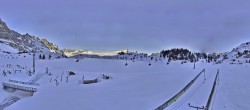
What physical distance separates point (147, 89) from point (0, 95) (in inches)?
518

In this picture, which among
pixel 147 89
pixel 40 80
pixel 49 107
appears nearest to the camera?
pixel 49 107

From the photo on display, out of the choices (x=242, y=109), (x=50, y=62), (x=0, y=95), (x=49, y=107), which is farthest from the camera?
(x=50, y=62)

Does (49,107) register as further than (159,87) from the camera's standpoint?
No

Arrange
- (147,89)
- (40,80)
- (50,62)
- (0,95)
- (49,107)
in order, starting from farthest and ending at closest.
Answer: (50,62) → (40,80) → (0,95) → (147,89) → (49,107)

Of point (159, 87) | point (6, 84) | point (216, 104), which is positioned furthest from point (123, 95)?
point (6, 84)

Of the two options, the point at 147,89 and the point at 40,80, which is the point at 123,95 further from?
the point at 40,80

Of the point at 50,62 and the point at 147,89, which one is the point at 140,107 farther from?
the point at 50,62

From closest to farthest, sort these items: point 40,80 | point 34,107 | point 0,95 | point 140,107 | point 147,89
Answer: point 140,107, point 34,107, point 147,89, point 0,95, point 40,80

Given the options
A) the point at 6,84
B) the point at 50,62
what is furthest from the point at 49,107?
the point at 50,62

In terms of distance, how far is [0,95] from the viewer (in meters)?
25.9

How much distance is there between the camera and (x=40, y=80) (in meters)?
32.2

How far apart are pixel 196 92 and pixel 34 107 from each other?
31.6ft

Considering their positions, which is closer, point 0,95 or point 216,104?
point 216,104

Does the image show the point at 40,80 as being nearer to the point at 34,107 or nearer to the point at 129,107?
the point at 34,107
